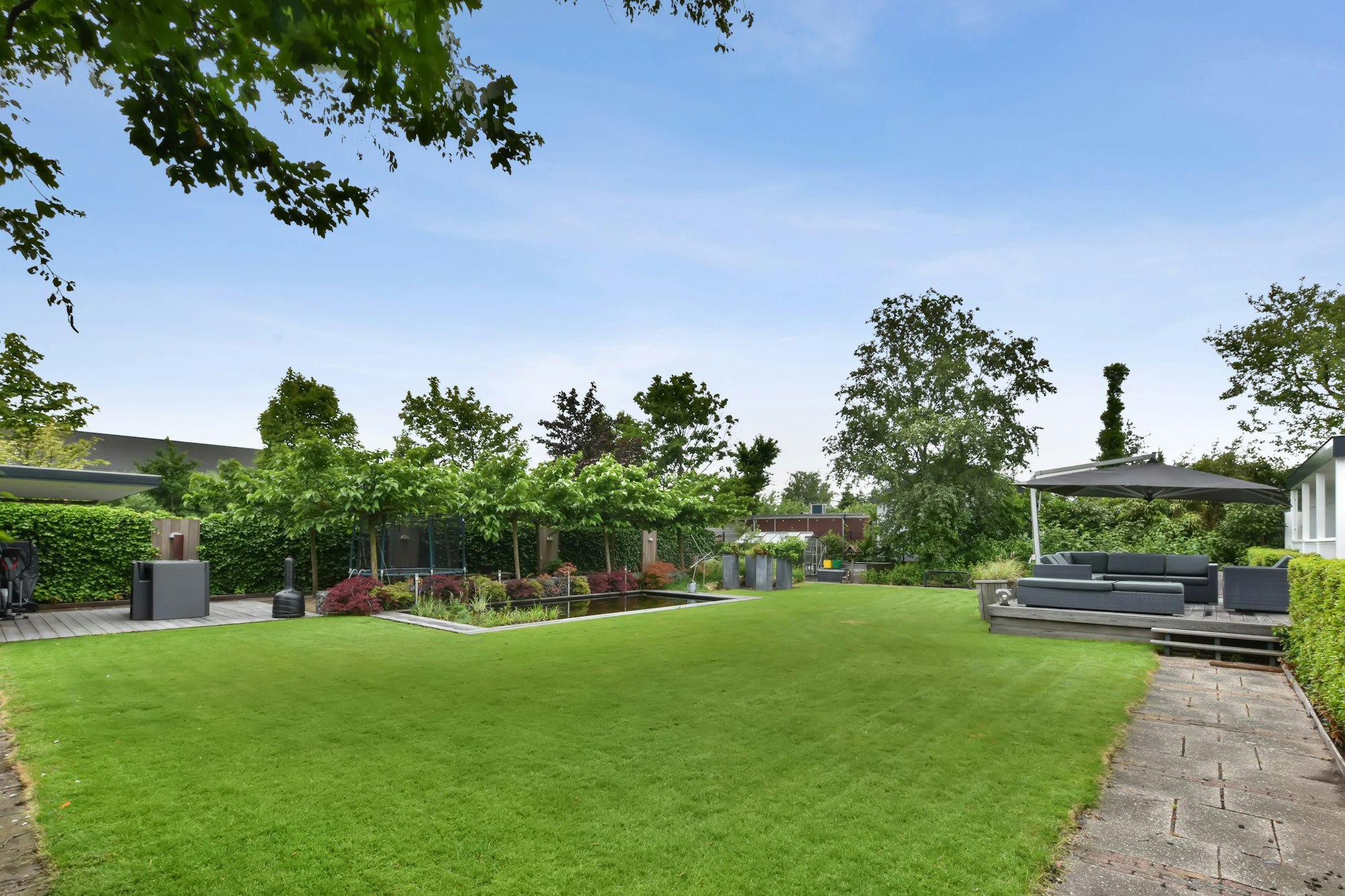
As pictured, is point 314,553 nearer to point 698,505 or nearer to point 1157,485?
point 698,505

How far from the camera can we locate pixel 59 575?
12180mm

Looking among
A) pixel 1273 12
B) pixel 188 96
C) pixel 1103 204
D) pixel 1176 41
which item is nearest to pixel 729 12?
pixel 188 96

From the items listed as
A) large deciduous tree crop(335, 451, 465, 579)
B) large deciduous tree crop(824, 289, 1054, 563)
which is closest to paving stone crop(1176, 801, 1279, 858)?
large deciduous tree crop(335, 451, 465, 579)

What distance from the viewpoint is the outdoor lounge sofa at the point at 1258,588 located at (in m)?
9.22

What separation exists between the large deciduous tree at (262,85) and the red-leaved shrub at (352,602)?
7993 millimetres

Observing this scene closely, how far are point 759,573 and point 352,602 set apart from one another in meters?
10.1

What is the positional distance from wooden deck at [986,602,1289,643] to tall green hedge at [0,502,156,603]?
15.1 meters

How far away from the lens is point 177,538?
45.6 feet

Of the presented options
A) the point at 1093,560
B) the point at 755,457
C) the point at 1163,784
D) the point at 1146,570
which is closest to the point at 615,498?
the point at 1093,560

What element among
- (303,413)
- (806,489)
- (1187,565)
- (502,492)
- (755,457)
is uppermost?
(303,413)

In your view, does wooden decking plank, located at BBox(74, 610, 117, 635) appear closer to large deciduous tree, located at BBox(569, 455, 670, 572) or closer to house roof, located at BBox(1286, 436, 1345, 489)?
large deciduous tree, located at BBox(569, 455, 670, 572)

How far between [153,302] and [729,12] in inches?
608

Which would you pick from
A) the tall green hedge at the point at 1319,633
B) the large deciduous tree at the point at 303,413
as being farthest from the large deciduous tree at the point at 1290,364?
the large deciduous tree at the point at 303,413

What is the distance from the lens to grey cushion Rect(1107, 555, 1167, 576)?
1200 centimetres
